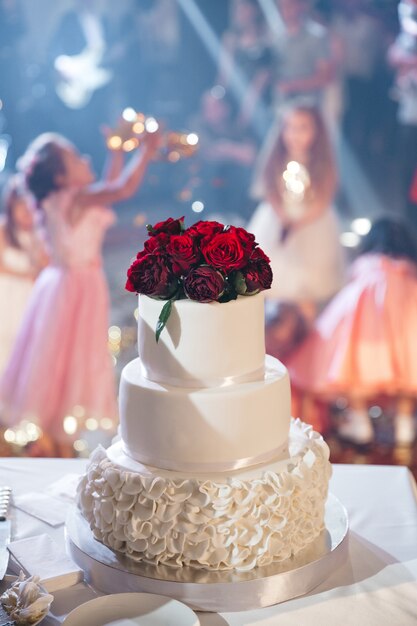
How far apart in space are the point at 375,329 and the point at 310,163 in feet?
3.30

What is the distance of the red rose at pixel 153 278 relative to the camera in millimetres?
1999

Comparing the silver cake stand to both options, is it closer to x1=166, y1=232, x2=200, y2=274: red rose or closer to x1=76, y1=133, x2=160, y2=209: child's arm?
x1=166, y1=232, x2=200, y2=274: red rose

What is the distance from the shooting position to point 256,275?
6.67 feet

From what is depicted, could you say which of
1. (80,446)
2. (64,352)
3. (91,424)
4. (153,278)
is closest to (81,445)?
(80,446)

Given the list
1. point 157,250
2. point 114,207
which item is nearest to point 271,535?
point 157,250

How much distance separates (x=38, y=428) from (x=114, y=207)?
54.4 inches

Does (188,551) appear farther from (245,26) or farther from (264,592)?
(245,26)

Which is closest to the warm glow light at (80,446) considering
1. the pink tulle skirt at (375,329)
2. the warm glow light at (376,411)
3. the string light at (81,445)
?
the string light at (81,445)

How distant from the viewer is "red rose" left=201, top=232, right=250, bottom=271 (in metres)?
1.96

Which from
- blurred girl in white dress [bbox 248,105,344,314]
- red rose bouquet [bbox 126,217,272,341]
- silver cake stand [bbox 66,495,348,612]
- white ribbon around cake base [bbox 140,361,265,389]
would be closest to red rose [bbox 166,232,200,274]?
red rose bouquet [bbox 126,217,272,341]

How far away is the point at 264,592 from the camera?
6.23 feet

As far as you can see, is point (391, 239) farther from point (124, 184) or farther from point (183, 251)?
point (183, 251)

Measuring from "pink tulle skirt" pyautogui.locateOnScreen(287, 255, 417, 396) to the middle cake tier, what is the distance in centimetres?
272

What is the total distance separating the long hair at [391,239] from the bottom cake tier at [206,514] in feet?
9.18
